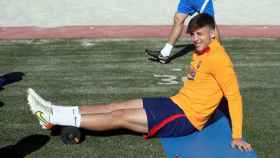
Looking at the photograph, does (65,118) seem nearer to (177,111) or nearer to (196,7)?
(177,111)

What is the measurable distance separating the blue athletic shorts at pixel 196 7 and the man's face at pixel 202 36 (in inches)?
113

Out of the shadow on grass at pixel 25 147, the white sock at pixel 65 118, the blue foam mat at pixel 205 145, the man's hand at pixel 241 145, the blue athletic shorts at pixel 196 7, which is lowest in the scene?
the shadow on grass at pixel 25 147

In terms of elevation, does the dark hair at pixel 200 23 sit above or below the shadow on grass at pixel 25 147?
above

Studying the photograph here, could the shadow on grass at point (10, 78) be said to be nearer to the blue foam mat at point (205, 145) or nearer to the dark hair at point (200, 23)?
the blue foam mat at point (205, 145)

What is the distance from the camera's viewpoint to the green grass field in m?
4.71

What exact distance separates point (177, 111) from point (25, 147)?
1.37m

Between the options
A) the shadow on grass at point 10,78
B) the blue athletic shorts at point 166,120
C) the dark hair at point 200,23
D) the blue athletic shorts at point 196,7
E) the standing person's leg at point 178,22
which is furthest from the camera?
the standing person's leg at point 178,22

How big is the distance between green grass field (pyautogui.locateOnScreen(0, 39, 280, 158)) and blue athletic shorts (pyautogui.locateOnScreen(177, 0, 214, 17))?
77 cm

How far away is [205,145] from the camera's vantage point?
460 cm

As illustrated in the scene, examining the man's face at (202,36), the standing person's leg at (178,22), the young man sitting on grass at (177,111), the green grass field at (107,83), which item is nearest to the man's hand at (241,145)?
the young man sitting on grass at (177,111)

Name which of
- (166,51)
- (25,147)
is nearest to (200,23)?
(25,147)

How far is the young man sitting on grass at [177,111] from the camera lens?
449cm

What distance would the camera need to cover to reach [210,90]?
4.60 m

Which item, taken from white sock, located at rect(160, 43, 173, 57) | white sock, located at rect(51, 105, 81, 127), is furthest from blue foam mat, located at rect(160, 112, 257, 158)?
white sock, located at rect(160, 43, 173, 57)
